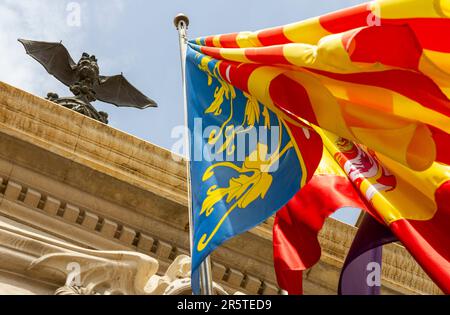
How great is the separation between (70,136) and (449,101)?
4523 mm

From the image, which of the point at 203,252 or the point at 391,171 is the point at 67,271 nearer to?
the point at 203,252

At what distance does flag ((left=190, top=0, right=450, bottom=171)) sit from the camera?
28.3 feet

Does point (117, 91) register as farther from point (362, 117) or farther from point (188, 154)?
point (362, 117)

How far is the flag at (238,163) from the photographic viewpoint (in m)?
8.59

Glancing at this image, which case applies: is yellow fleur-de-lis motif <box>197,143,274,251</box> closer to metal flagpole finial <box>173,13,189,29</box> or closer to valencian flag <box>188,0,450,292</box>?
valencian flag <box>188,0,450,292</box>

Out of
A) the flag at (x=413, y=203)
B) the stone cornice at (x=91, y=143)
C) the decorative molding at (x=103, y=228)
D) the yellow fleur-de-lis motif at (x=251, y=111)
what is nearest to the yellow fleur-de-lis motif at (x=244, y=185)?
the yellow fleur-de-lis motif at (x=251, y=111)

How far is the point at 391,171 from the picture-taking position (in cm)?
946

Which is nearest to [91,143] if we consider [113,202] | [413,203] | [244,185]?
[113,202]

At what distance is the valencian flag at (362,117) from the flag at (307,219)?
28 cm

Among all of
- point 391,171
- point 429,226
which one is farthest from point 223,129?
point 429,226

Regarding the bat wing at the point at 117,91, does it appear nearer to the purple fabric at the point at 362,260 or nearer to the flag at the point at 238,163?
the flag at the point at 238,163

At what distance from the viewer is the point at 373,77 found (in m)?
9.32

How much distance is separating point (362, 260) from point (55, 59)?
24.9 ft

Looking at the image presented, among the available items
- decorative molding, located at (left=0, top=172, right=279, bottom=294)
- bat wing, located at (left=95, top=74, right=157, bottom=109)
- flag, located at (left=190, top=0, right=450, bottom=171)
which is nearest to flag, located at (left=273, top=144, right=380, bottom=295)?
flag, located at (left=190, top=0, right=450, bottom=171)
